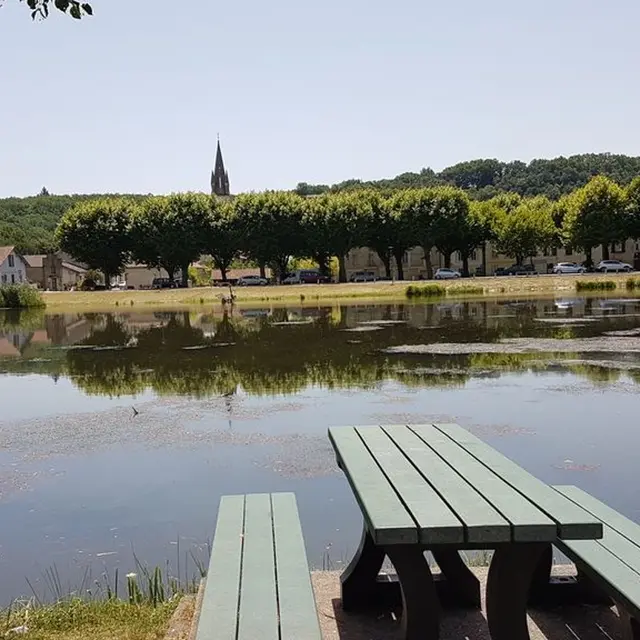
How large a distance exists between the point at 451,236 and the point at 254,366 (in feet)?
180

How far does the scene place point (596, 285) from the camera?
53812 mm

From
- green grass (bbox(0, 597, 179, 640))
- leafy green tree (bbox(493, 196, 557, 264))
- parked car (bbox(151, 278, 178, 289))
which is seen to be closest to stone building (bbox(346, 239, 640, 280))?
leafy green tree (bbox(493, 196, 557, 264))

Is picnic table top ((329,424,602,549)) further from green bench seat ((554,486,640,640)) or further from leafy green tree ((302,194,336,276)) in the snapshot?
leafy green tree ((302,194,336,276))

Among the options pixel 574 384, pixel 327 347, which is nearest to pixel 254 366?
pixel 327 347

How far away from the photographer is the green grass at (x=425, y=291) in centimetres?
5394

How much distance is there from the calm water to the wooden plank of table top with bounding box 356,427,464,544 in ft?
6.47

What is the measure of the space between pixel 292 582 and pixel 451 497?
82 centimetres

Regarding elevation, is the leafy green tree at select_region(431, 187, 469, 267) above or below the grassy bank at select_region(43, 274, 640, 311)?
above

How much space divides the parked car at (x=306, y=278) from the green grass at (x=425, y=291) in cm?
1964

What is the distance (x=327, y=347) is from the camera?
75.5ft

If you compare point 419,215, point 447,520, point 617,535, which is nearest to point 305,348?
point 617,535

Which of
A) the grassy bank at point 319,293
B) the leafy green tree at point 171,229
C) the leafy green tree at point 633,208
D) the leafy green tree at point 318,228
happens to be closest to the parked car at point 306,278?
the leafy green tree at point 318,228

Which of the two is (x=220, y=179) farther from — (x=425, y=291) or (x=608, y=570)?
(x=608, y=570)

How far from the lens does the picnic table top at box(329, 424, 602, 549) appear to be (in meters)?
3.24
